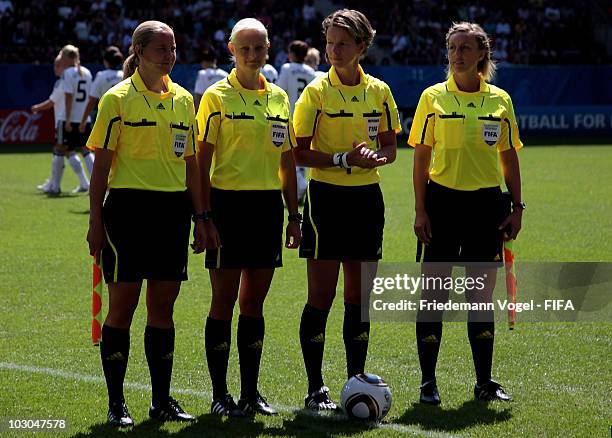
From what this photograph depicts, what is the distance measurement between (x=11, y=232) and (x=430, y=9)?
78.8ft

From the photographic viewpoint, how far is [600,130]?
94.5 feet

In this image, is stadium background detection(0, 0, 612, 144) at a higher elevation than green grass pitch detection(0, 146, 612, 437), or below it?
higher

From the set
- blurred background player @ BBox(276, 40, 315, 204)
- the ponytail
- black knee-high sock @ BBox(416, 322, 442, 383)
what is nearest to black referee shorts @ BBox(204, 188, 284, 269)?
the ponytail

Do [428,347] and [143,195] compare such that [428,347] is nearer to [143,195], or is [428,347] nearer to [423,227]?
[423,227]

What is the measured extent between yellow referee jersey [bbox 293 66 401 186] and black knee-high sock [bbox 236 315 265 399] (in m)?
0.92

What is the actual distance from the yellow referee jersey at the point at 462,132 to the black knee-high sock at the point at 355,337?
939 mm

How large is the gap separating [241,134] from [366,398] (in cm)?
160

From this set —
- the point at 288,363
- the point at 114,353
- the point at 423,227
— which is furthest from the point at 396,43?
the point at 114,353

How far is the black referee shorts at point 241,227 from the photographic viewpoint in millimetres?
5805

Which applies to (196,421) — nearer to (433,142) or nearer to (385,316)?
(433,142)

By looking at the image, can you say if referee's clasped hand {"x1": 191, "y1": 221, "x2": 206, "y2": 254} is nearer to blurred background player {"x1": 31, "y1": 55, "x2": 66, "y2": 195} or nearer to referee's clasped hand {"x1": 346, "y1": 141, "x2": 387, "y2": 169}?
referee's clasped hand {"x1": 346, "y1": 141, "x2": 387, "y2": 169}

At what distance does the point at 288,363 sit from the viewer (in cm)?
720

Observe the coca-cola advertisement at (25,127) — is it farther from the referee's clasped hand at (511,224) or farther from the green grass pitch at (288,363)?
the referee's clasped hand at (511,224)

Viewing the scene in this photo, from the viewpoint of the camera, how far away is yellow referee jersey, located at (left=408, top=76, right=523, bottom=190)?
6.23 m
